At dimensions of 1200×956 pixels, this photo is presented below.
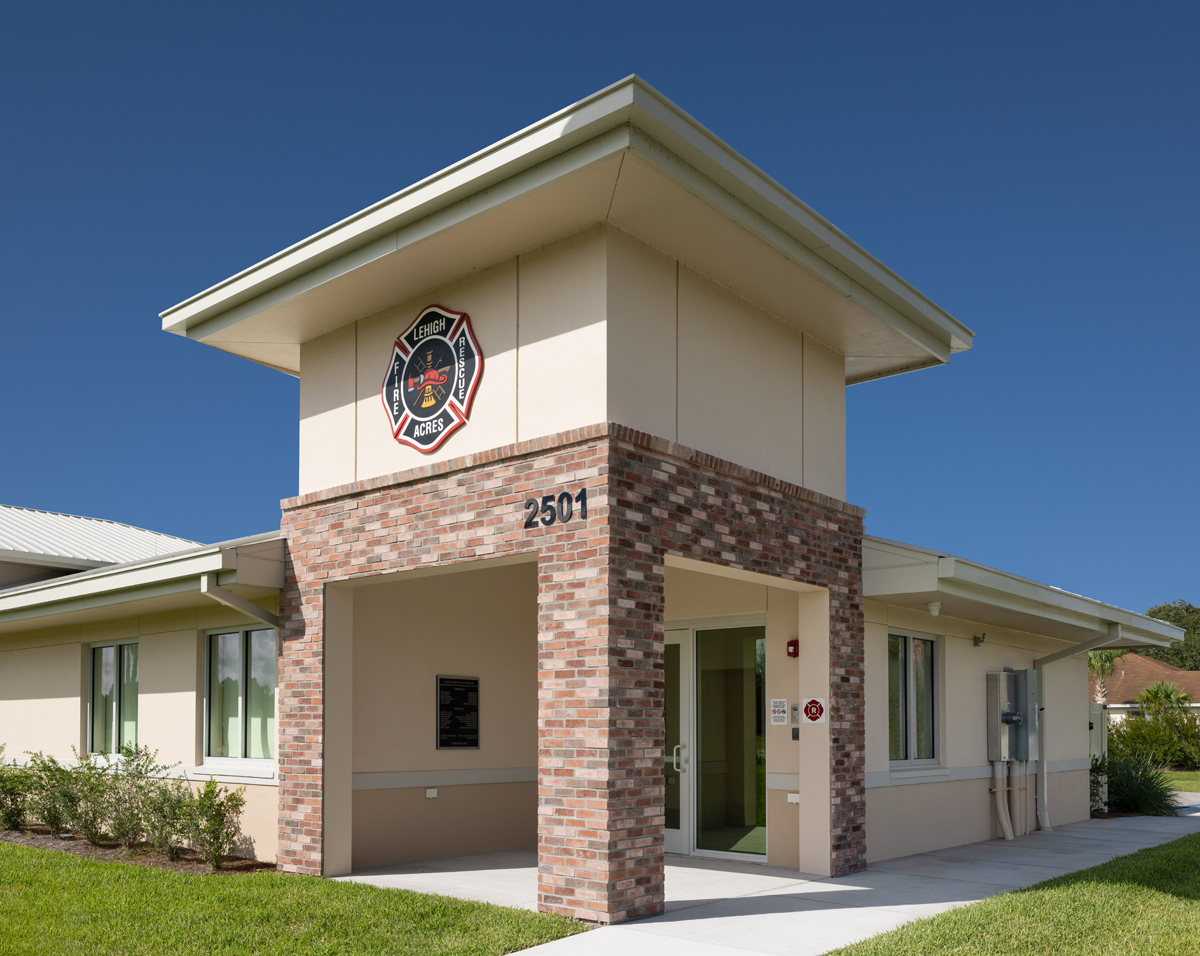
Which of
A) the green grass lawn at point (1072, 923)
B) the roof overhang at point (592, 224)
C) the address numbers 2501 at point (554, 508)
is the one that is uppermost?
the roof overhang at point (592, 224)

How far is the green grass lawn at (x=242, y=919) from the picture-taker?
25.3 ft

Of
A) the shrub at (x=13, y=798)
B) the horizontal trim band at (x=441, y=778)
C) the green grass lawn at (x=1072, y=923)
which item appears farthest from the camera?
the shrub at (x=13, y=798)

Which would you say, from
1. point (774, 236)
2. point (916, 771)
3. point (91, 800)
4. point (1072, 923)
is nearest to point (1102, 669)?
point (916, 771)

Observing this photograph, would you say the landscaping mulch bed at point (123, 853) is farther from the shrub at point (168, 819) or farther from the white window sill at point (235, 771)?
the white window sill at point (235, 771)

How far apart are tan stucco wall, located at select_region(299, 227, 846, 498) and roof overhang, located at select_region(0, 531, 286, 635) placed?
94 centimetres

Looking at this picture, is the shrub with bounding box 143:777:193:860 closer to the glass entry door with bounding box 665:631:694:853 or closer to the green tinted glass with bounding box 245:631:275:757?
the green tinted glass with bounding box 245:631:275:757

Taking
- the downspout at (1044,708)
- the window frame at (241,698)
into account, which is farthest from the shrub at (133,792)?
the downspout at (1044,708)

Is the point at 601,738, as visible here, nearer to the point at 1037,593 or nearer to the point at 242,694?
the point at 242,694

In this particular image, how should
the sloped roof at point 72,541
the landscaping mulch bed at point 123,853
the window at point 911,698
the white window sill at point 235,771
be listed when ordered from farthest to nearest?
the sloped roof at point 72,541 < the window at point 911,698 < the white window sill at point 235,771 < the landscaping mulch bed at point 123,853

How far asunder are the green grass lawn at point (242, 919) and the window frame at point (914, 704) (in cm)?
576

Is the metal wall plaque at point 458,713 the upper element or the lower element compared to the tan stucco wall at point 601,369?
lower

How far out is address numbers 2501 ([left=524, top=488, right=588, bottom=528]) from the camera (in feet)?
28.7

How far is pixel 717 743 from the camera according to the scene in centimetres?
1197

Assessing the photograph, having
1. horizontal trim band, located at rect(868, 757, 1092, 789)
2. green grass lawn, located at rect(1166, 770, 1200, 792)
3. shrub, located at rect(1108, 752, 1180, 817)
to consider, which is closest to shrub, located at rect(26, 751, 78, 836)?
horizontal trim band, located at rect(868, 757, 1092, 789)
